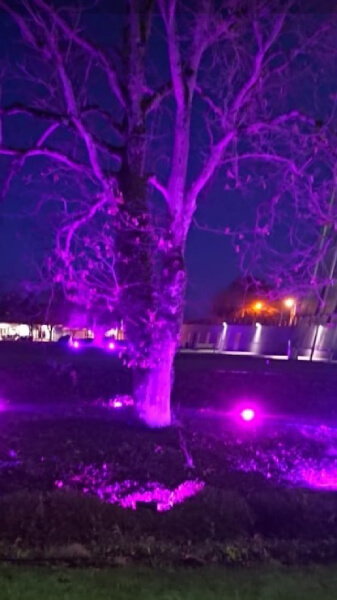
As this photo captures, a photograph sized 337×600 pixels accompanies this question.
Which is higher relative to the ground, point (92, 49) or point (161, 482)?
point (92, 49)

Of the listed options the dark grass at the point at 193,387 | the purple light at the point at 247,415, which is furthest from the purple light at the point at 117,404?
the purple light at the point at 247,415

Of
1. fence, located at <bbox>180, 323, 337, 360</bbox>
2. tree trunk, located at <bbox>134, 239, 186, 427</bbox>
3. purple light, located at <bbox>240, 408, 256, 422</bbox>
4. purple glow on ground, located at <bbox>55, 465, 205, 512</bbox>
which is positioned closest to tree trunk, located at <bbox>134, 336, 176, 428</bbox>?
tree trunk, located at <bbox>134, 239, 186, 427</bbox>

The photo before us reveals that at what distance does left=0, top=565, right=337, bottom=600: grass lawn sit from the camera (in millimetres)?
4984

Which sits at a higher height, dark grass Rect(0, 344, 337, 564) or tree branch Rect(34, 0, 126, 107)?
tree branch Rect(34, 0, 126, 107)

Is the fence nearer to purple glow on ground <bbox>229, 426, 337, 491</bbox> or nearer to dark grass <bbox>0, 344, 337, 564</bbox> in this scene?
purple glow on ground <bbox>229, 426, 337, 491</bbox>

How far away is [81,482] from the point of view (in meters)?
9.09

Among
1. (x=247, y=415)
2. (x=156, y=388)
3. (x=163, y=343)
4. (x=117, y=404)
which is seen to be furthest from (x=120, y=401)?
(x=163, y=343)

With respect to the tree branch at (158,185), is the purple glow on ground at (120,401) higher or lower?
lower

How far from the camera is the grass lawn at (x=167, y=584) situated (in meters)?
4.98

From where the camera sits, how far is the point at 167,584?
524 cm

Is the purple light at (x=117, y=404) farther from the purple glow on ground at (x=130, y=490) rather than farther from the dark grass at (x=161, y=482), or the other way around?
the purple glow on ground at (x=130, y=490)

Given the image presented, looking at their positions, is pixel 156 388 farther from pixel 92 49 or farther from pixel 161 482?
pixel 92 49

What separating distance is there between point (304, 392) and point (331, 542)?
12.8m

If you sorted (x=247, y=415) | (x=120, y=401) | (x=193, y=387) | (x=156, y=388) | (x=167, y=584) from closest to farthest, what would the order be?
(x=167, y=584) < (x=156, y=388) < (x=247, y=415) < (x=120, y=401) < (x=193, y=387)
